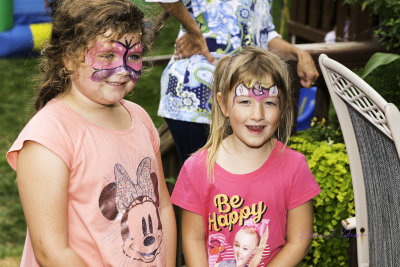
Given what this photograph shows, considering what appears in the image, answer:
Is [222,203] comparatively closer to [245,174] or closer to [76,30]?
[245,174]

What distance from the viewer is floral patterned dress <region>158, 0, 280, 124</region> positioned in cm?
283

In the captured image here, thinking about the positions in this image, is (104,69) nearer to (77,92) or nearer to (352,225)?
(77,92)

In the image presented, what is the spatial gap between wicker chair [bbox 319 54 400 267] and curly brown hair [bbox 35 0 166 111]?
0.68 m

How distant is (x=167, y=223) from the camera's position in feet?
7.75

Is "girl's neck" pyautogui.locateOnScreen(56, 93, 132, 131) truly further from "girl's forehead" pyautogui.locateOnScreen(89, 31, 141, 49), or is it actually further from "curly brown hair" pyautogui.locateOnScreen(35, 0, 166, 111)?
"girl's forehead" pyautogui.locateOnScreen(89, 31, 141, 49)

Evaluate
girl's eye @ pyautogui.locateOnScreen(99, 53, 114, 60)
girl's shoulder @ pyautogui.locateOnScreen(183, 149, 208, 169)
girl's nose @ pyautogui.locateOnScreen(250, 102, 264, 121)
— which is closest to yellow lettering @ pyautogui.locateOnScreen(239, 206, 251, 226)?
girl's shoulder @ pyautogui.locateOnScreen(183, 149, 208, 169)

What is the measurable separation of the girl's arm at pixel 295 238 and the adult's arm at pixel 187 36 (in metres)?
0.84

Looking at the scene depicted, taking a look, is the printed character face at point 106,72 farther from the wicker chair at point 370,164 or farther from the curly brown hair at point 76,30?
the wicker chair at point 370,164

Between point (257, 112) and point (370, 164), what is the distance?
17.2 inches

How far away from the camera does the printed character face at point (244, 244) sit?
7.60ft

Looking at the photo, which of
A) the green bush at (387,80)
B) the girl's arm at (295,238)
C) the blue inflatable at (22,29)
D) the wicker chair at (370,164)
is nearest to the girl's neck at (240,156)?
the girl's arm at (295,238)

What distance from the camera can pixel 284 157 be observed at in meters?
2.40

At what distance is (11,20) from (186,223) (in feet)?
21.9

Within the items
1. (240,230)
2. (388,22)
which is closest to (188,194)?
(240,230)
